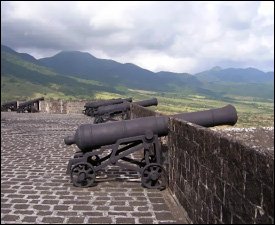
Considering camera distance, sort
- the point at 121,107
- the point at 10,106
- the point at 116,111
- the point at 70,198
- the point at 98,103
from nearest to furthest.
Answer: the point at 70,198 < the point at 121,107 < the point at 116,111 < the point at 98,103 < the point at 10,106

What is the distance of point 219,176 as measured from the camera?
188 inches

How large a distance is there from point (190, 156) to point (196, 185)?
1.95 feet

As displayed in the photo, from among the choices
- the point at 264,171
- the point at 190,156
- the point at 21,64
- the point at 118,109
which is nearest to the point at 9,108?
the point at 118,109

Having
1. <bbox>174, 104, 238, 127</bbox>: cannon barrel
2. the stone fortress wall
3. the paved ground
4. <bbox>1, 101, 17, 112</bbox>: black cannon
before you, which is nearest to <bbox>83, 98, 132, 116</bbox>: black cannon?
<bbox>1, 101, 17, 112</bbox>: black cannon

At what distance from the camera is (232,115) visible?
29.5ft

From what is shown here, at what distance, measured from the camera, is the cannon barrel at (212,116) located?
28.6 feet

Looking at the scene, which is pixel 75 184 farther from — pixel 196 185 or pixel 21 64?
pixel 21 64

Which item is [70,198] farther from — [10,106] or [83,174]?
[10,106]

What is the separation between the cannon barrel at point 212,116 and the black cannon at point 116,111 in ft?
41.8

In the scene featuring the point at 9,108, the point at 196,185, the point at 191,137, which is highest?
the point at 191,137

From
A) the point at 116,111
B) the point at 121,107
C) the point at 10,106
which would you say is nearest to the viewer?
the point at 121,107

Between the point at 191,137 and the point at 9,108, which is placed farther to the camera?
the point at 9,108

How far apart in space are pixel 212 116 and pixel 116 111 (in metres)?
14.2

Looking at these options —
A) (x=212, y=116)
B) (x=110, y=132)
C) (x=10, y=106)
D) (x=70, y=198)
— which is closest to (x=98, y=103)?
(x=10, y=106)
